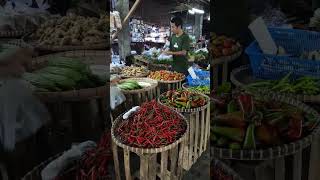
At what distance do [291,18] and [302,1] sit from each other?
0.29 feet

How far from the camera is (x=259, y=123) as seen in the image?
1984mm

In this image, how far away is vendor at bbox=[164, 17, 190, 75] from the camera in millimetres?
1922

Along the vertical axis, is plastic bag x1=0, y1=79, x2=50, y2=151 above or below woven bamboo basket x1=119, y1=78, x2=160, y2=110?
below

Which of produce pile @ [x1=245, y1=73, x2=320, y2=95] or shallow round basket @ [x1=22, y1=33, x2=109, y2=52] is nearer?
produce pile @ [x1=245, y1=73, x2=320, y2=95]

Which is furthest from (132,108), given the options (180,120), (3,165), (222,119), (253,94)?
(3,165)

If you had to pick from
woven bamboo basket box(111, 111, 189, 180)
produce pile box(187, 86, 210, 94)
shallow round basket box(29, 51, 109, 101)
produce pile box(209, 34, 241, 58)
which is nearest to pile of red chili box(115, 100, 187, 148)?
woven bamboo basket box(111, 111, 189, 180)

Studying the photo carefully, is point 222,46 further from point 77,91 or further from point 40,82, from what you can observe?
point 40,82

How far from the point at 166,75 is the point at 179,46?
0.16 m

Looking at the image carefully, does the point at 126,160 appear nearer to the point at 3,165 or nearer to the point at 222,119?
the point at 222,119

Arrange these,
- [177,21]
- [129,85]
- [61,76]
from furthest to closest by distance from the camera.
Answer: [61,76], [129,85], [177,21]

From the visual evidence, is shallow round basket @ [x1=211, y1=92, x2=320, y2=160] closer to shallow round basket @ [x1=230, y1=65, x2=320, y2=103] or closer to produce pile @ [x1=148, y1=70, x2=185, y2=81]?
shallow round basket @ [x1=230, y1=65, x2=320, y2=103]

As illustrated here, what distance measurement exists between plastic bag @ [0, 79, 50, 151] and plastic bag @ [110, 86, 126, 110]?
38 cm

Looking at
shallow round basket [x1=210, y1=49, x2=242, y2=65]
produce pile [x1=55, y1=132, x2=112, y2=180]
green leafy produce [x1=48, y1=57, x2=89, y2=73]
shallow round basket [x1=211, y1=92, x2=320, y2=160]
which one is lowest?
produce pile [x1=55, y1=132, x2=112, y2=180]

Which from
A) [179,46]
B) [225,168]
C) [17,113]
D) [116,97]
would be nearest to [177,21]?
[179,46]
